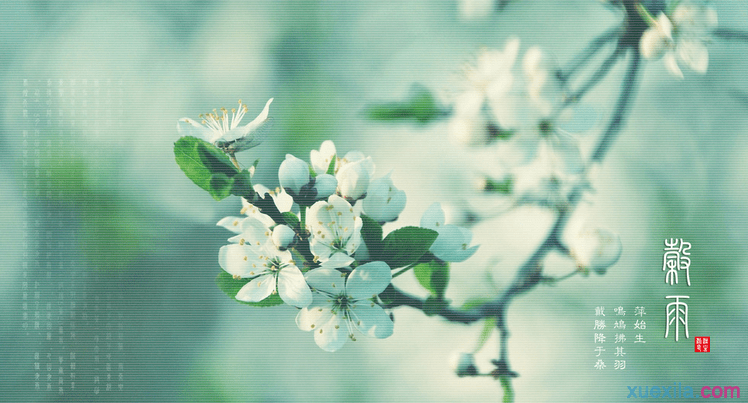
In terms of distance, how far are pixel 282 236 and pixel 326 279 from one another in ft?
0.18

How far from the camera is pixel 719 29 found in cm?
83

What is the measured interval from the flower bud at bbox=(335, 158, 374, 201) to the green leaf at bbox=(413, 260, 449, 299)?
120mm

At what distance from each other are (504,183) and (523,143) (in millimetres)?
102

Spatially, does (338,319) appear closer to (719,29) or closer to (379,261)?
(379,261)

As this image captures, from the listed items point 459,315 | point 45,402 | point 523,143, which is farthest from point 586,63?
point 45,402

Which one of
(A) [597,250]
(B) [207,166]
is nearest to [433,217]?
(B) [207,166]

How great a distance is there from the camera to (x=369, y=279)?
45 cm

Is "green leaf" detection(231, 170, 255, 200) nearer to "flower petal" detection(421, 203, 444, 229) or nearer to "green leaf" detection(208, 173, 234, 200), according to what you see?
"green leaf" detection(208, 173, 234, 200)

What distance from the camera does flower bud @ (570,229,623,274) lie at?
747mm

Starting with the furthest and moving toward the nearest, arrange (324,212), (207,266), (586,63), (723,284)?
(207,266) → (723,284) → (586,63) → (324,212)

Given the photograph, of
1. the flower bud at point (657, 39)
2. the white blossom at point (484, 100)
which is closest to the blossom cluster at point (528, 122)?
the white blossom at point (484, 100)

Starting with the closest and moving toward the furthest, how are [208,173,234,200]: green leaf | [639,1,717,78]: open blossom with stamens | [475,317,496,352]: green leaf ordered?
[208,173,234,200]: green leaf
[475,317,496,352]: green leaf
[639,1,717,78]: open blossom with stamens

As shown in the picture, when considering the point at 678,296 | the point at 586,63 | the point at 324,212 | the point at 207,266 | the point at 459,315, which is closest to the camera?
the point at 324,212

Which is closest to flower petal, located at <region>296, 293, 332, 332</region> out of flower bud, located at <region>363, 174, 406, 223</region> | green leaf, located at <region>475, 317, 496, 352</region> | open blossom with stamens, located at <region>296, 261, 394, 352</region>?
open blossom with stamens, located at <region>296, 261, 394, 352</region>
